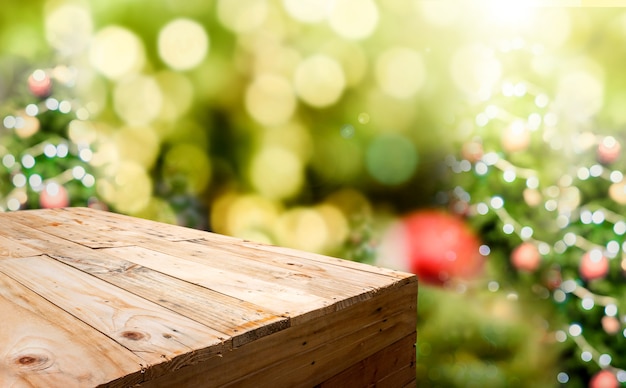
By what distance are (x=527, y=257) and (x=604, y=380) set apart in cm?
44

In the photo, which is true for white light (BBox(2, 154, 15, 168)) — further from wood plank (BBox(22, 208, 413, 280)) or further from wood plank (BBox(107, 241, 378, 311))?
wood plank (BBox(107, 241, 378, 311))

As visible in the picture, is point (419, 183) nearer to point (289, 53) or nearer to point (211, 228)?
point (289, 53)

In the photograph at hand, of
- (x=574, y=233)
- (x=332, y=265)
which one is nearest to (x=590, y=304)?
(x=574, y=233)

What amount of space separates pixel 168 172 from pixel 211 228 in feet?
1.11

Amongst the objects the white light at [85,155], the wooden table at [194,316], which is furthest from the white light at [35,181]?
the wooden table at [194,316]

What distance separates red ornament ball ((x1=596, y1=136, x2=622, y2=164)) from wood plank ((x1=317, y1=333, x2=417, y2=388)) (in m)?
1.01

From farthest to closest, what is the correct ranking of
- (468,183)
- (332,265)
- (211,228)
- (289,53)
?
(211,228) < (289,53) < (468,183) < (332,265)

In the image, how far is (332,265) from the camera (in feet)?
3.99

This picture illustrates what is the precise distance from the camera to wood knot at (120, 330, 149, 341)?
74 centimetres

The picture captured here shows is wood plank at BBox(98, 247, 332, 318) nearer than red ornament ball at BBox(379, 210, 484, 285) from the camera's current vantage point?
Yes

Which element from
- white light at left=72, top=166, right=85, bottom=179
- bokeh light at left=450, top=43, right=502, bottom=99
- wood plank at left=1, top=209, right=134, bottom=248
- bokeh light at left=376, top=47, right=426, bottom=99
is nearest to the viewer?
wood plank at left=1, top=209, right=134, bottom=248

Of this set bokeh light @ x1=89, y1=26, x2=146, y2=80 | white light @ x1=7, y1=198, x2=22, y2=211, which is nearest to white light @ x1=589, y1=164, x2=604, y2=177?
bokeh light @ x1=89, y1=26, x2=146, y2=80

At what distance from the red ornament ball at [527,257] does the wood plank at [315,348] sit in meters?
0.89

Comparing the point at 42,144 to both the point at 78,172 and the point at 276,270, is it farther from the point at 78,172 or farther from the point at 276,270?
the point at 276,270
